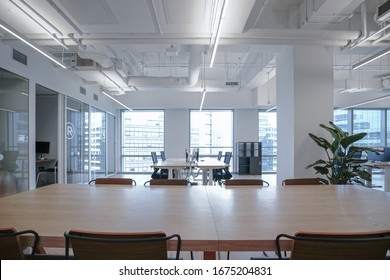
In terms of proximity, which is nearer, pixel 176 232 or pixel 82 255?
pixel 82 255

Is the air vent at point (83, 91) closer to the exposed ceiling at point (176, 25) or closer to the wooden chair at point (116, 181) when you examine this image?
the exposed ceiling at point (176, 25)

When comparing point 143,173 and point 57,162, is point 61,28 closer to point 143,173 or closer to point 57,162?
point 57,162

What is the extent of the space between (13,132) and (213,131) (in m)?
7.31

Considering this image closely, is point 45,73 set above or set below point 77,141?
above

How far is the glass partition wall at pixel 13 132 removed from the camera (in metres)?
4.27

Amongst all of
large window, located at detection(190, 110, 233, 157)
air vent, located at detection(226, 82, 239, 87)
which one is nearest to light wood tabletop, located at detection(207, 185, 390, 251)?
air vent, located at detection(226, 82, 239, 87)

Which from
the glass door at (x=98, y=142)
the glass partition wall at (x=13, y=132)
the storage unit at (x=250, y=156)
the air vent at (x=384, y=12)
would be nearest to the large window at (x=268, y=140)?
the storage unit at (x=250, y=156)

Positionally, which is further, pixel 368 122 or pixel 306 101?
pixel 368 122

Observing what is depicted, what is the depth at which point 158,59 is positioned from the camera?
7.51 m

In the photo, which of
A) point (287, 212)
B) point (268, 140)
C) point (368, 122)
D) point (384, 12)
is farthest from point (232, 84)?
point (368, 122)

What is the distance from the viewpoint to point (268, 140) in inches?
423

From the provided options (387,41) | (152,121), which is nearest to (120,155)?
(152,121)

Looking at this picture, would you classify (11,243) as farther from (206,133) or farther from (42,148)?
(206,133)

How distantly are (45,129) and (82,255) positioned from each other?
6.90 meters
